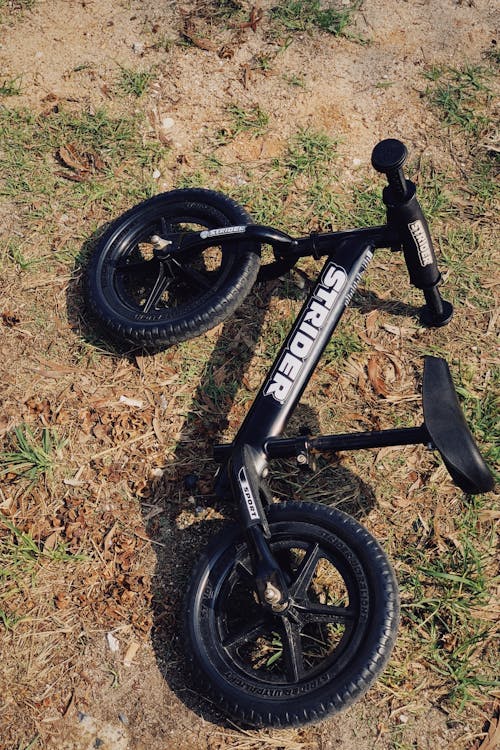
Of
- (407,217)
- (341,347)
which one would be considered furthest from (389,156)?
(341,347)

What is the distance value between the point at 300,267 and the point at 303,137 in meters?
1.12

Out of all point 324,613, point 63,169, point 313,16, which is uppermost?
point 313,16

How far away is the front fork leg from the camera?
296 centimetres

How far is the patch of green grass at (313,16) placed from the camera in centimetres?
544

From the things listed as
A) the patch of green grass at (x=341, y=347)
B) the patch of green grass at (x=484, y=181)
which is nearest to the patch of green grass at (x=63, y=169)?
the patch of green grass at (x=341, y=347)

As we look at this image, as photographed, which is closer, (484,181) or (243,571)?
(243,571)

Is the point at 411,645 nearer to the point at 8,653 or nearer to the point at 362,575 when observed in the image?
the point at 362,575

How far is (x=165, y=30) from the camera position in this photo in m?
5.56

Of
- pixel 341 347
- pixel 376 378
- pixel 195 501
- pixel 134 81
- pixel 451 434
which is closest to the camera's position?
pixel 451 434

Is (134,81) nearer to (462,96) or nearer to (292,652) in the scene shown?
(462,96)

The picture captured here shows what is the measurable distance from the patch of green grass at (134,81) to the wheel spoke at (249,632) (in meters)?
3.97

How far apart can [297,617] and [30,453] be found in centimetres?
179

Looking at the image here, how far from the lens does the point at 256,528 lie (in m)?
3.10

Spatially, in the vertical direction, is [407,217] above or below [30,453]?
above
